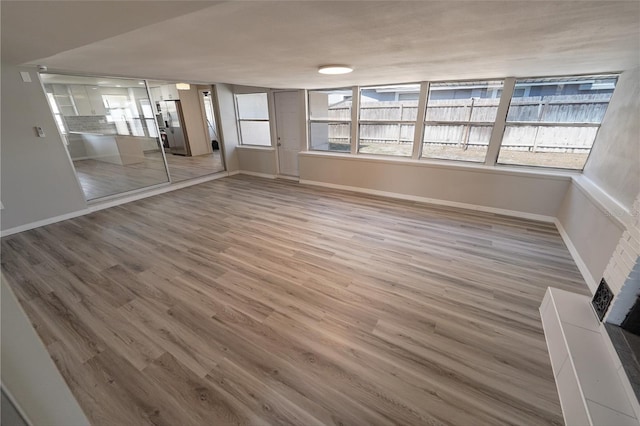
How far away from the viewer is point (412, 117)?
4.67 metres

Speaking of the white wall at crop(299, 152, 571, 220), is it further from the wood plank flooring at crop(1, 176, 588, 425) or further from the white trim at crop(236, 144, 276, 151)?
the white trim at crop(236, 144, 276, 151)

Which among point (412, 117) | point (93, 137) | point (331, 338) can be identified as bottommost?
point (331, 338)

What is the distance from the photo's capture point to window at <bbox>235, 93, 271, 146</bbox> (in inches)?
241

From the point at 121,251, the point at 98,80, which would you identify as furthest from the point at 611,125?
the point at 98,80

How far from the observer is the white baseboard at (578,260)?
2.45 meters

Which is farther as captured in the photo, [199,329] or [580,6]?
[199,329]

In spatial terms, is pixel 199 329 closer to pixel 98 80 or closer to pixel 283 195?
pixel 283 195

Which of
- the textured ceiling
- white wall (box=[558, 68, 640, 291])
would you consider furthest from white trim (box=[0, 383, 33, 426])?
white wall (box=[558, 68, 640, 291])

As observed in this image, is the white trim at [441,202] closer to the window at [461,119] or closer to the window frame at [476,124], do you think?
the window frame at [476,124]

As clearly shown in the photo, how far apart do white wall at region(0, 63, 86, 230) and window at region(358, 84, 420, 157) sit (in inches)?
201

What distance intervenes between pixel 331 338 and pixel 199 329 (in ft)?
3.49

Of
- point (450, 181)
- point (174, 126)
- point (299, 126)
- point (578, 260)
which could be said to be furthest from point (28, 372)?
point (174, 126)

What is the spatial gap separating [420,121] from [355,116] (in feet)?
4.20

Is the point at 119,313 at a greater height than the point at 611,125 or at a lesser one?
lesser
